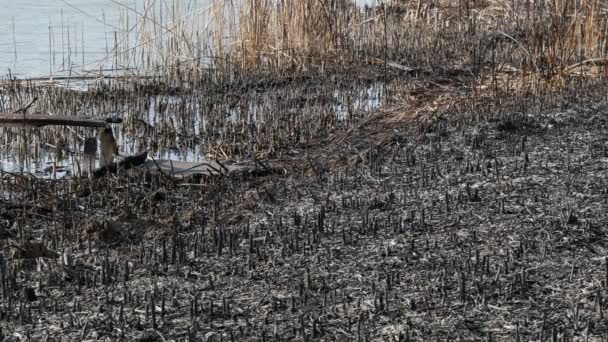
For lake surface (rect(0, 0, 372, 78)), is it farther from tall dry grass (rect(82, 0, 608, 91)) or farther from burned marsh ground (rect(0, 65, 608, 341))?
burned marsh ground (rect(0, 65, 608, 341))

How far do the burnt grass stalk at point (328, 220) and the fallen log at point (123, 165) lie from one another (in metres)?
0.16

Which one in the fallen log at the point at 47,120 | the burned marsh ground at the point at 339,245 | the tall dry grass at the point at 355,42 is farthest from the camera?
the tall dry grass at the point at 355,42

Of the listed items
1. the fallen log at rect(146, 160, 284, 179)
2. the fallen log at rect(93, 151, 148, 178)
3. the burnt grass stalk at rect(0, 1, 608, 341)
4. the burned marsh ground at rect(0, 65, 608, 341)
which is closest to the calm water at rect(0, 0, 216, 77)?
the burnt grass stalk at rect(0, 1, 608, 341)

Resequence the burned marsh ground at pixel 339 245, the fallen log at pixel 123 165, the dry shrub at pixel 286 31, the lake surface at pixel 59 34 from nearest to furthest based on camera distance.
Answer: the burned marsh ground at pixel 339 245 < the fallen log at pixel 123 165 < the dry shrub at pixel 286 31 < the lake surface at pixel 59 34

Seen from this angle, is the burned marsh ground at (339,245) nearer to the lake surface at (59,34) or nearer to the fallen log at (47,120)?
the fallen log at (47,120)

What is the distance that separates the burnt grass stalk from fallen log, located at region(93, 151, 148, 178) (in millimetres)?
163

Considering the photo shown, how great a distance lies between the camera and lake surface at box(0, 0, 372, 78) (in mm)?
10367

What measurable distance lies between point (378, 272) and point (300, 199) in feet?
4.38

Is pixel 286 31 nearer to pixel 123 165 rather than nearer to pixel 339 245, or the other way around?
pixel 123 165

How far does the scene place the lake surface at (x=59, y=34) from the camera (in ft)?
34.0

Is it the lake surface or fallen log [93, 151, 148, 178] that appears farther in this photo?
the lake surface

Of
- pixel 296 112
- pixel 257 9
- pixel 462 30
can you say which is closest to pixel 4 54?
pixel 257 9

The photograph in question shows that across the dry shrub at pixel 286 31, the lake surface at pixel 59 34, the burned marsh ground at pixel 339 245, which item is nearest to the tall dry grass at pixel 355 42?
the dry shrub at pixel 286 31

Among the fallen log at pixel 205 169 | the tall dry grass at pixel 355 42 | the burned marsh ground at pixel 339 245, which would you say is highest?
the tall dry grass at pixel 355 42
